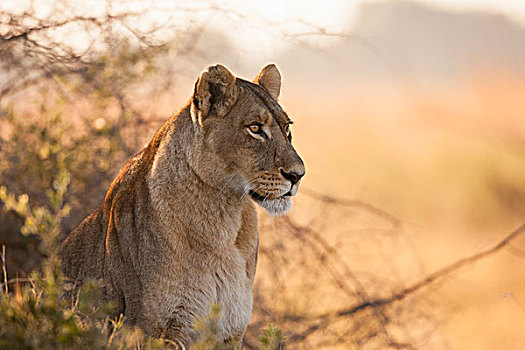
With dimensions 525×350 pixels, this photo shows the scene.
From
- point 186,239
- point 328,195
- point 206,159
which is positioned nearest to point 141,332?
point 186,239

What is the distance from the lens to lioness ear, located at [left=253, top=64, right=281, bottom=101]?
4.34 m

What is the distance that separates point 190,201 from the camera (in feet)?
12.6

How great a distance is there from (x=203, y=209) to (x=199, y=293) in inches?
17.9

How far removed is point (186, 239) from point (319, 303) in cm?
300

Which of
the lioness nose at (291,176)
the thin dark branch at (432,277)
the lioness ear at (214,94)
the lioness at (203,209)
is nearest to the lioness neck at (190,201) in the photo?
the lioness at (203,209)

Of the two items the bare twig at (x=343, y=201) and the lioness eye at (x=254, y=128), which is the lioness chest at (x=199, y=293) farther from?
the bare twig at (x=343, y=201)

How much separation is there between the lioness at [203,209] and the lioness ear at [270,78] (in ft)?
1.14

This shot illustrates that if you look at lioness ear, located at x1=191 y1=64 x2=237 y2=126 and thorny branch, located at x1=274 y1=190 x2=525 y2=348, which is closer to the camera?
lioness ear, located at x1=191 y1=64 x2=237 y2=126

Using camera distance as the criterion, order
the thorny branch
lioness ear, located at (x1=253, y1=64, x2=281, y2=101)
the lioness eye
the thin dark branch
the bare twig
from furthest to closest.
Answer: the bare twig → the thorny branch → the thin dark branch → lioness ear, located at (x1=253, y1=64, x2=281, y2=101) → the lioness eye

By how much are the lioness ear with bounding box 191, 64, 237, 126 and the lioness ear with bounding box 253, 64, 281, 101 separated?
1.90 ft

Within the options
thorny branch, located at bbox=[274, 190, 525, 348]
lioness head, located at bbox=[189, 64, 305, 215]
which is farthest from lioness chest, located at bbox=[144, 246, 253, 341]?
thorny branch, located at bbox=[274, 190, 525, 348]

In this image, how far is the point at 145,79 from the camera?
7.10 m

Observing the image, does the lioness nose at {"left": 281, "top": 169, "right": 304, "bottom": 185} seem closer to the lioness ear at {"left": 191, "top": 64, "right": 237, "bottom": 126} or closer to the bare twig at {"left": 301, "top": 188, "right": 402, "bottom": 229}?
the lioness ear at {"left": 191, "top": 64, "right": 237, "bottom": 126}

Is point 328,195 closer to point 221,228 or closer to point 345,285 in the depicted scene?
point 345,285
